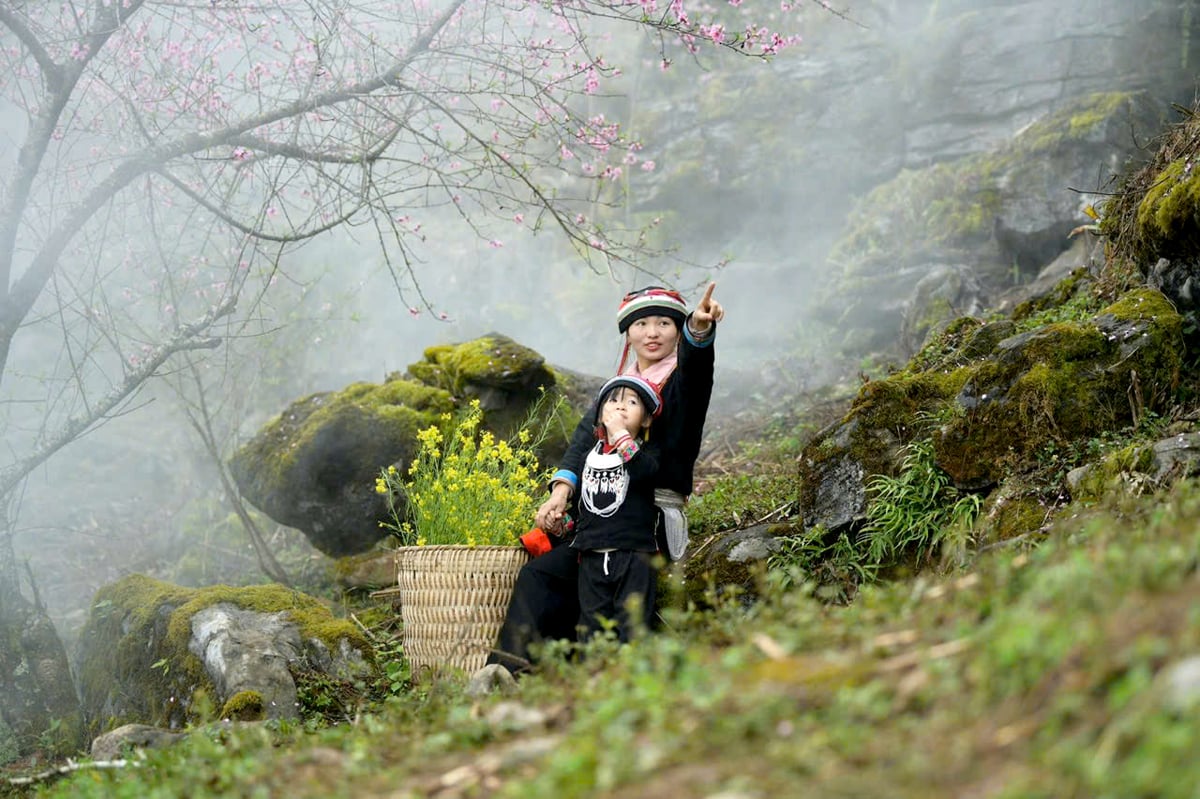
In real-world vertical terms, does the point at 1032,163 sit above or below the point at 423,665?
above

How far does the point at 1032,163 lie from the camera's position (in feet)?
36.3

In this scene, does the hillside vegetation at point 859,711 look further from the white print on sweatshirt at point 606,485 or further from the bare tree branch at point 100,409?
the bare tree branch at point 100,409

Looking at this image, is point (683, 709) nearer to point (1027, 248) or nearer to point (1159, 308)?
point (1159, 308)

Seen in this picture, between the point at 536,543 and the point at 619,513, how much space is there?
20.5 inches

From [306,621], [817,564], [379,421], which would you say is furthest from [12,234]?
[817,564]

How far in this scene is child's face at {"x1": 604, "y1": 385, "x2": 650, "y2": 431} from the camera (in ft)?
15.4

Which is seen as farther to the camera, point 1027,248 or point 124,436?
point 124,436

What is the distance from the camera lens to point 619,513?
4602 mm

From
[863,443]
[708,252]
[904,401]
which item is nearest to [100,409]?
[863,443]

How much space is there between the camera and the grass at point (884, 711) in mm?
1514

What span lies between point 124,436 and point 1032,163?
1475 centimetres

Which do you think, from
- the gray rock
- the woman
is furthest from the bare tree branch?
the woman

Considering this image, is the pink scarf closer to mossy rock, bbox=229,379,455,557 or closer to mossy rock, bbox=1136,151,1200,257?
mossy rock, bbox=1136,151,1200,257

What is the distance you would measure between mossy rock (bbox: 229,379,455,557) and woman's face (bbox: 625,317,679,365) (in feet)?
9.16
